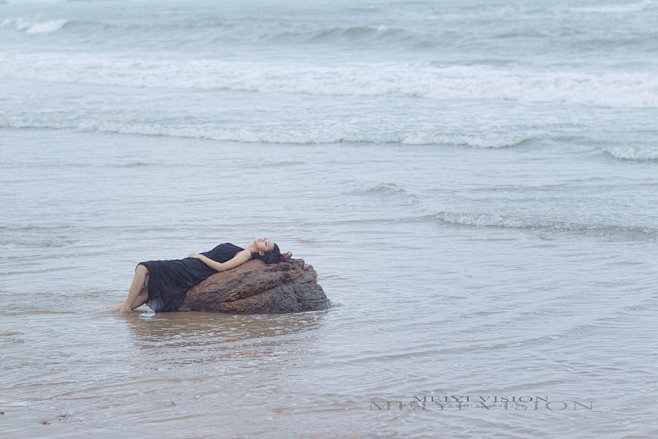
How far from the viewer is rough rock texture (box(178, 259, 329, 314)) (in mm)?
6945

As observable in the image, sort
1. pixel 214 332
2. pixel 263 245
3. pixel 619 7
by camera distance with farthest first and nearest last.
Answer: pixel 619 7
pixel 263 245
pixel 214 332

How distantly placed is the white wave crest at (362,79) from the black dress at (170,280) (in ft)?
48.6

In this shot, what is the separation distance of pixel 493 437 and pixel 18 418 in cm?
256

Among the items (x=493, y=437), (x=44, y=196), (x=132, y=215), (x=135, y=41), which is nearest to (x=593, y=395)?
(x=493, y=437)

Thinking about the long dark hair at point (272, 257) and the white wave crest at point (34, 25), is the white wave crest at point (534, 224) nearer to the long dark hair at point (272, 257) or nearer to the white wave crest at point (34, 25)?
the long dark hair at point (272, 257)

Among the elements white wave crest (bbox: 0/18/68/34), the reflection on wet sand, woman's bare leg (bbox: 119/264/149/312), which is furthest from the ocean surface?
white wave crest (bbox: 0/18/68/34)

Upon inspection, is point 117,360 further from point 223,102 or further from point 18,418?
point 223,102

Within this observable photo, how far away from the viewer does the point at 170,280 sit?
276 inches

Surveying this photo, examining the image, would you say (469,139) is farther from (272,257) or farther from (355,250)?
(272,257)

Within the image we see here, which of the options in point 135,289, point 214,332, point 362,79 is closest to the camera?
point 214,332

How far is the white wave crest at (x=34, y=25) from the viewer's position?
59.8 meters

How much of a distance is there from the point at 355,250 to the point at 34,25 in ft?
204

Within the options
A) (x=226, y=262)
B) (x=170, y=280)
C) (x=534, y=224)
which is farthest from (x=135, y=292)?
(x=534, y=224)

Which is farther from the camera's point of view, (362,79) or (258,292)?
(362,79)
